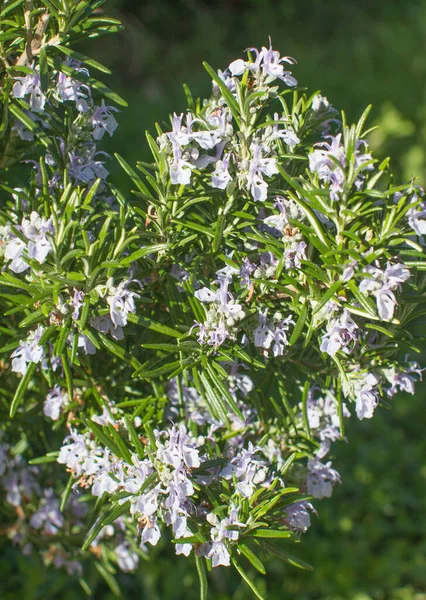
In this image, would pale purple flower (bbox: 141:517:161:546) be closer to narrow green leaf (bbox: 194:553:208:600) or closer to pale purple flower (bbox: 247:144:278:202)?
narrow green leaf (bbox: 194:553:208:600)

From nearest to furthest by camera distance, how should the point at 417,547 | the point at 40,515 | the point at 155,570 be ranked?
1. the point at 40,515
2. the point at 155,570
3. the point at 417,547

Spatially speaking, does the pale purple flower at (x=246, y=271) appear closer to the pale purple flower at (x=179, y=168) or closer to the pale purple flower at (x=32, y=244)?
the pale purple flower at (x=179, y=168)

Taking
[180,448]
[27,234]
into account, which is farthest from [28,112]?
[180,448]

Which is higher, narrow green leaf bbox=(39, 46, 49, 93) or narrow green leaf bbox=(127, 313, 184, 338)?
narrow green leaf bbox=(39, 46, 49, 93)

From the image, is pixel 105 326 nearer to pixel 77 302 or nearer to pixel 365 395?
pixel 77 302

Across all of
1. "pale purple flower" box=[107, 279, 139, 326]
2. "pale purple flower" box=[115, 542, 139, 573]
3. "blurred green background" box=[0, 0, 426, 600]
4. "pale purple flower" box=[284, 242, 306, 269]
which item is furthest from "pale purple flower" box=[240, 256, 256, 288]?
"blurred green background" box=[0, 0, 426, 600]

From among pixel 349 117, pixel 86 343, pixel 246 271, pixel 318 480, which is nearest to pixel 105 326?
pixel 86 343

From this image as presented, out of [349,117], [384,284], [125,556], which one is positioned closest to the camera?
[384,284]

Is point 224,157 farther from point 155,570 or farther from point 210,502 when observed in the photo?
point 155,570
